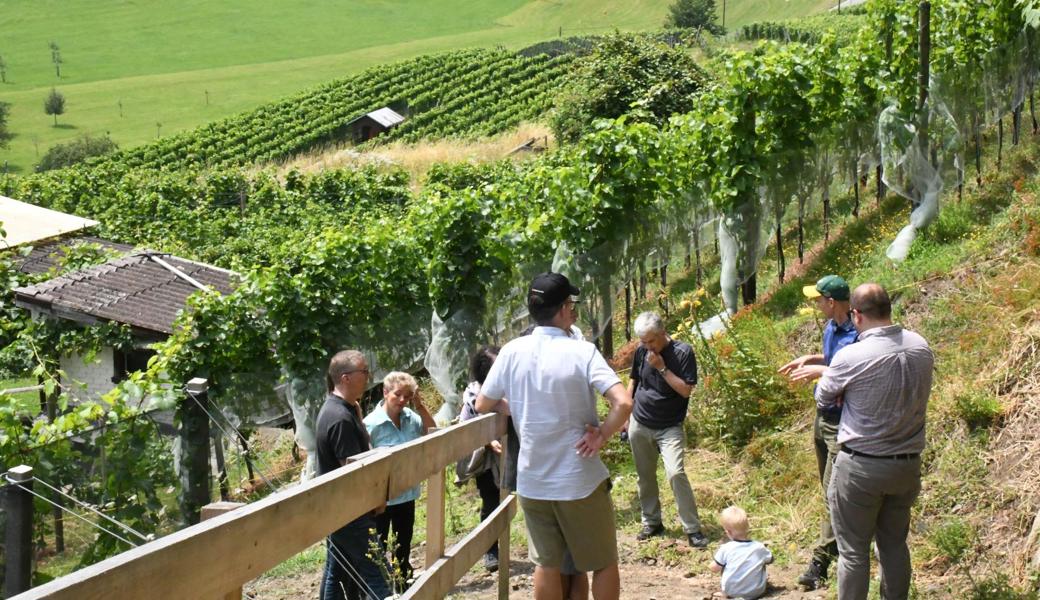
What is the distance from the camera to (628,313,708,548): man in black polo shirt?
674cm

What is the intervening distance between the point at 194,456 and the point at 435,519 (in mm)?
2595

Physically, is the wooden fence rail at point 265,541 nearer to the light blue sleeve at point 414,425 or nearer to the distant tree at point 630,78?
the light blue sleeve at point 414,425

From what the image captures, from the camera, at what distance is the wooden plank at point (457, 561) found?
397 cm

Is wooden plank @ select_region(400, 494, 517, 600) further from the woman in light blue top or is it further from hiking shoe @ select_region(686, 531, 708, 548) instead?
hiking shoe @ select_region(686, 531, 708, 548)

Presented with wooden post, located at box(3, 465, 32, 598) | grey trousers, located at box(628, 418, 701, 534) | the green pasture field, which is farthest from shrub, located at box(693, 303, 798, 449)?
the green pasture field

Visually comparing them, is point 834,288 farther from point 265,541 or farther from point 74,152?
point 74,152

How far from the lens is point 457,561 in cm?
440

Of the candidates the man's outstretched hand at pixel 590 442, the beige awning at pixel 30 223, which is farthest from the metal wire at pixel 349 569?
the beige awning at pixel 30 223

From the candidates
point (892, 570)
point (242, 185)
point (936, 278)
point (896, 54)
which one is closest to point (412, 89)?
point (242, 185)

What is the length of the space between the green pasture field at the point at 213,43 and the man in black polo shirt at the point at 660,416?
7743 cm

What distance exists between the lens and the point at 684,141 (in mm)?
12586

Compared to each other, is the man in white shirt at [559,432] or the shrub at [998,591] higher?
the man in white shirt at [559,432]

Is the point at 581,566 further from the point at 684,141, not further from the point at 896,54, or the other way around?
the point at 896,54

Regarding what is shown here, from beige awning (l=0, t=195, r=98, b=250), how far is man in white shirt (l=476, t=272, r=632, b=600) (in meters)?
11.1
